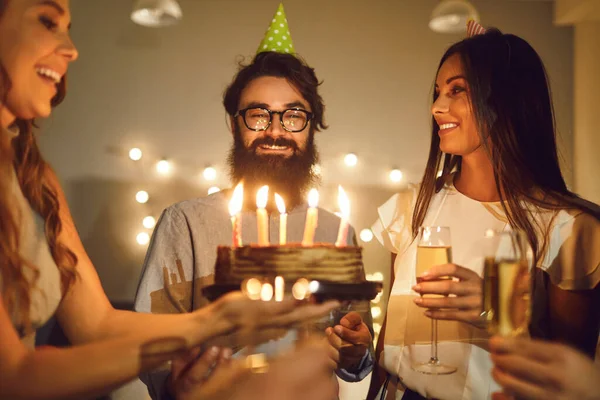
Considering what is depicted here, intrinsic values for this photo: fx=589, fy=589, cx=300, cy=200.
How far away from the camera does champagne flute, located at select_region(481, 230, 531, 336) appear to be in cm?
137

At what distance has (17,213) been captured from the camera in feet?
4.49

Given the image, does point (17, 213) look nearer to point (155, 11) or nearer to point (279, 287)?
point (279, 287)

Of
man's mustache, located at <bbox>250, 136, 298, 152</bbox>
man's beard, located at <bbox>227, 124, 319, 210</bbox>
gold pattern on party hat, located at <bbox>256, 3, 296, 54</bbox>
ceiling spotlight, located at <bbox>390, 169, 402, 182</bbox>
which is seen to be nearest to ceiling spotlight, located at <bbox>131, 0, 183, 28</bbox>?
gold pattern on party hat, located at <bbox>256, 3, 296, 54</bbox>

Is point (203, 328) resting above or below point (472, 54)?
below

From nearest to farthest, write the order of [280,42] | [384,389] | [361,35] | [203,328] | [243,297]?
[243,297] → [203,328] → [384,389] → [280,42] → [361,35]

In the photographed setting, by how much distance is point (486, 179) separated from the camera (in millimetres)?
1981

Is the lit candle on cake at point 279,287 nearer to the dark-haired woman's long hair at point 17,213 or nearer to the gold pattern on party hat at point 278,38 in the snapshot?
the dark-haired woman's long hair at point 17,213

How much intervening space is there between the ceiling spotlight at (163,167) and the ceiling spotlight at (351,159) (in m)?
1.07

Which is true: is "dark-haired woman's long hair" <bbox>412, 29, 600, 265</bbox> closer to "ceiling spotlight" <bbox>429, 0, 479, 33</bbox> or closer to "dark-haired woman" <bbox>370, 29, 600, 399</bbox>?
"dark-haired woman" <bbox>370, 29, 600, 399</bbox>

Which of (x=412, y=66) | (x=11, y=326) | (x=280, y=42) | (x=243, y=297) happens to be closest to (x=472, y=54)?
(x=280, y=42)

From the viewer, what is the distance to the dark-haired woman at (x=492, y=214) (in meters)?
1.76

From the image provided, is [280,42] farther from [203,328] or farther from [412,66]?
[203,328]

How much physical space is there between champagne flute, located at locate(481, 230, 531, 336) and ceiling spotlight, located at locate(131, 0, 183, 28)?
6.25ft

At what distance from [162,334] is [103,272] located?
219 centimetres
